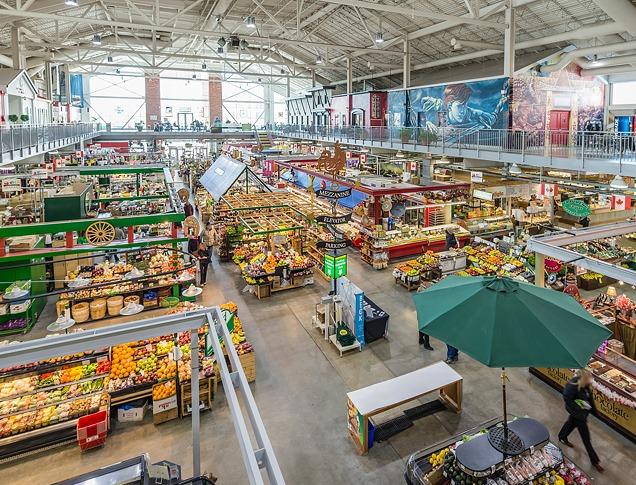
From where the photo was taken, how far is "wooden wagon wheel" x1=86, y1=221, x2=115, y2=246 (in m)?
8.17

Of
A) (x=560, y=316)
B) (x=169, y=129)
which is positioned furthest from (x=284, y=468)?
(x=169, y=129)

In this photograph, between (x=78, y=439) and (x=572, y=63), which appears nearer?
(x=78, y=439)

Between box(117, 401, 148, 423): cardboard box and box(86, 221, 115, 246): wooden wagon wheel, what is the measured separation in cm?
340

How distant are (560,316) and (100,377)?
21.3 ft

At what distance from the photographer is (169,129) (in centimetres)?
3547

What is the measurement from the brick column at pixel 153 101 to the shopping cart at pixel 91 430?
41.3 m

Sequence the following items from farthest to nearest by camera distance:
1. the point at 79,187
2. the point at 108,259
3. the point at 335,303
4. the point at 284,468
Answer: the point at 108,259 → the point at 79,187 → the point at 335,303 → the point at 284,468

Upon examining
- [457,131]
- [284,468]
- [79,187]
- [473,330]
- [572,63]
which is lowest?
[284,468]

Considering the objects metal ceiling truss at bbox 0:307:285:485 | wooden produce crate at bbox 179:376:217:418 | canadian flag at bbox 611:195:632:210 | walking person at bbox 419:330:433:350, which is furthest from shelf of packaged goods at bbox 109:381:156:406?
canadian flag at bbox 611:195:632:210

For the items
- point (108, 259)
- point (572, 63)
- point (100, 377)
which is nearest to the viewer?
point (100, 377)

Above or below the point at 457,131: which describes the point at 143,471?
below

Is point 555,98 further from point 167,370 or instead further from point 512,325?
point 167,370

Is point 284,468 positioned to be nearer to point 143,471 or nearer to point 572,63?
point 143,471

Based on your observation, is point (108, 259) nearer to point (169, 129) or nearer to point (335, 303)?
point (335, 303)
